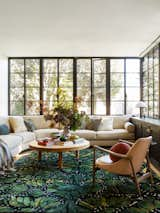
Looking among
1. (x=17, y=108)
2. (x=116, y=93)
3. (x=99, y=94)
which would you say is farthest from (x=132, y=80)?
(x=17, y=108)

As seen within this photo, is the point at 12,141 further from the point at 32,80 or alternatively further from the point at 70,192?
the point at 32,80

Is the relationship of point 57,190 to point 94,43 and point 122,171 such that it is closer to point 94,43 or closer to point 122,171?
point 122,171

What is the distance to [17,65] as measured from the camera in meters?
7.44

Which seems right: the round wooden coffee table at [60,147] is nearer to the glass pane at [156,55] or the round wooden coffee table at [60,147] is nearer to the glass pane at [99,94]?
the glass pane at [156,55]

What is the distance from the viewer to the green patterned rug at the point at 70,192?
2.56 metres

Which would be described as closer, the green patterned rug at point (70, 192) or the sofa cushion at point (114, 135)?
the green patterned rug at point (70, 192)

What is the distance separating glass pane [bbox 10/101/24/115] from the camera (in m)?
7.38

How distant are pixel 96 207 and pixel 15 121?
13.6 feet

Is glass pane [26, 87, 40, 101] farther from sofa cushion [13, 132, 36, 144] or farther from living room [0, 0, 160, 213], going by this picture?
sofa cushion [13, 132, 36, 144]

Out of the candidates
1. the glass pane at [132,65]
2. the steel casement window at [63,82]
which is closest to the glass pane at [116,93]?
the steel casement window at [63,82]

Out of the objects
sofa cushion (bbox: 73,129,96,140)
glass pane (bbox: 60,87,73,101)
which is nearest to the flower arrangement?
sofa cushion (bbox: 73,129,96,140)

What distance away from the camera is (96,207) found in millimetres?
2562

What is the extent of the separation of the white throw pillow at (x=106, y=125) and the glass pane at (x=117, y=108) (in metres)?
0.92

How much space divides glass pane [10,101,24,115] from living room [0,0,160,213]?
32 mm
